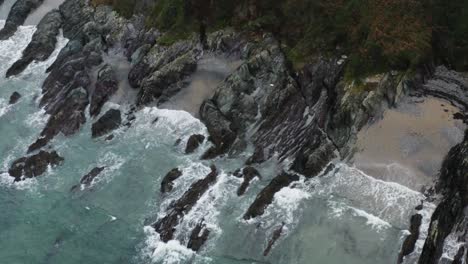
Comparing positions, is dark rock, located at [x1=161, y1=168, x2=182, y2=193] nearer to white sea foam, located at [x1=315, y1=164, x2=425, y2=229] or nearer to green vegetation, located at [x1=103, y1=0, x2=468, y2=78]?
white sea foam, located at [x1=315, y1=164, x2=425, y2=229]

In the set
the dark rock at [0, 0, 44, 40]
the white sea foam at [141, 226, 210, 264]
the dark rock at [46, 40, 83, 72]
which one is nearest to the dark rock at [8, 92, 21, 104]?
the dark rock at [46, 40, 83, 72]

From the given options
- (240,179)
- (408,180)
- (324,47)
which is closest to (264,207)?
(240,179)

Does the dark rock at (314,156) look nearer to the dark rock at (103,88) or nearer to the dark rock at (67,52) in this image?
the dark rock at (103,88)

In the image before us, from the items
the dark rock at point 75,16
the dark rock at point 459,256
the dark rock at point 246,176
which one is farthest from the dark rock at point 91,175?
the dark rock at point 459,256

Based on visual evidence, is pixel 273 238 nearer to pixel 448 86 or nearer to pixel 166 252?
pixel 166 252

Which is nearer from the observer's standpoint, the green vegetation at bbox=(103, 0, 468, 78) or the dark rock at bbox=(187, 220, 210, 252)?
the dark rock at bbox=(187, 220, 210, 252)

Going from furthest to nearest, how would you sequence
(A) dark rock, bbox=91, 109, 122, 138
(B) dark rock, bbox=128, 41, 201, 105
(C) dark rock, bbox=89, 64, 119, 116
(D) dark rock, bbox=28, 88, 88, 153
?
(C) dark rock, bbox=89, 64, 119, 116 → (B) dark rock, bbox=128, 41, 201, 105 → (D) dark rock, bbox=28, 88, 88, 153 → (A) dark rock, bbox=91, 109, 122, 138
